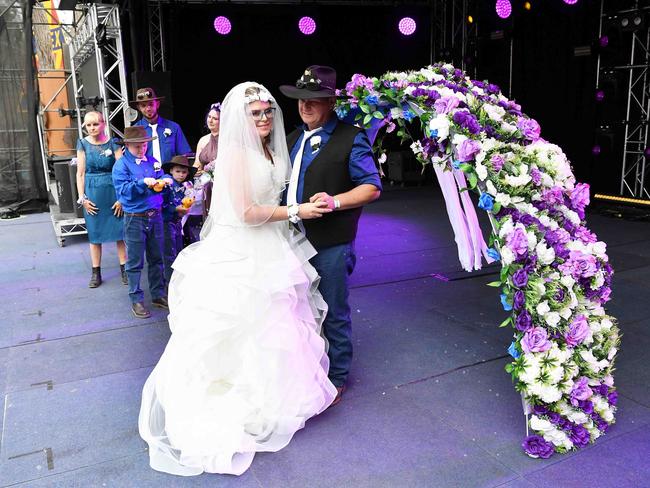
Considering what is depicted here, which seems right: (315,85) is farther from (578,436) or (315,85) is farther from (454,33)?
(454,33)

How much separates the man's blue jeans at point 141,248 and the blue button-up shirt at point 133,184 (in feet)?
0.35

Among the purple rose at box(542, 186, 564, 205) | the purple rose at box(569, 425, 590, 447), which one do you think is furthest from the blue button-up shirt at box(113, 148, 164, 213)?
the purple rose at box(569, 425, 590, 447)

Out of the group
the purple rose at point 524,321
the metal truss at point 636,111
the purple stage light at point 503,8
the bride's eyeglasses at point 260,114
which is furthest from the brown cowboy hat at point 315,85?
the purple stage light at point 503,8

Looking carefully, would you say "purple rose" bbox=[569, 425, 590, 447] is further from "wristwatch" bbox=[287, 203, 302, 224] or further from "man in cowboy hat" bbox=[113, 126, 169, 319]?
"man in cowboy hat" bbox=[113, 126, 169, 319]

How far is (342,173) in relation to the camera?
312cm

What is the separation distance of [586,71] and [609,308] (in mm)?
6840

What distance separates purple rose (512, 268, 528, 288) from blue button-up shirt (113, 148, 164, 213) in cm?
311

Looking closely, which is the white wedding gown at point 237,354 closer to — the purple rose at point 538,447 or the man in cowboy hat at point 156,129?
the purple rose at point 538,447

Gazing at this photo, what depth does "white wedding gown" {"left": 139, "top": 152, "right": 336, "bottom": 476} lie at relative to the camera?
2.89m

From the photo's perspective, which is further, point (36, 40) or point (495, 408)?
point (36, 40)

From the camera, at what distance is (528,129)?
320 cm

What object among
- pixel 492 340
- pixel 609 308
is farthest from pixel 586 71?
pixel 492 340

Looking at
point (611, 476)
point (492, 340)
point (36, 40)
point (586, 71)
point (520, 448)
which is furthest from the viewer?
point (36, 40)

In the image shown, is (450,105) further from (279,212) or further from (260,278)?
(260,278)
